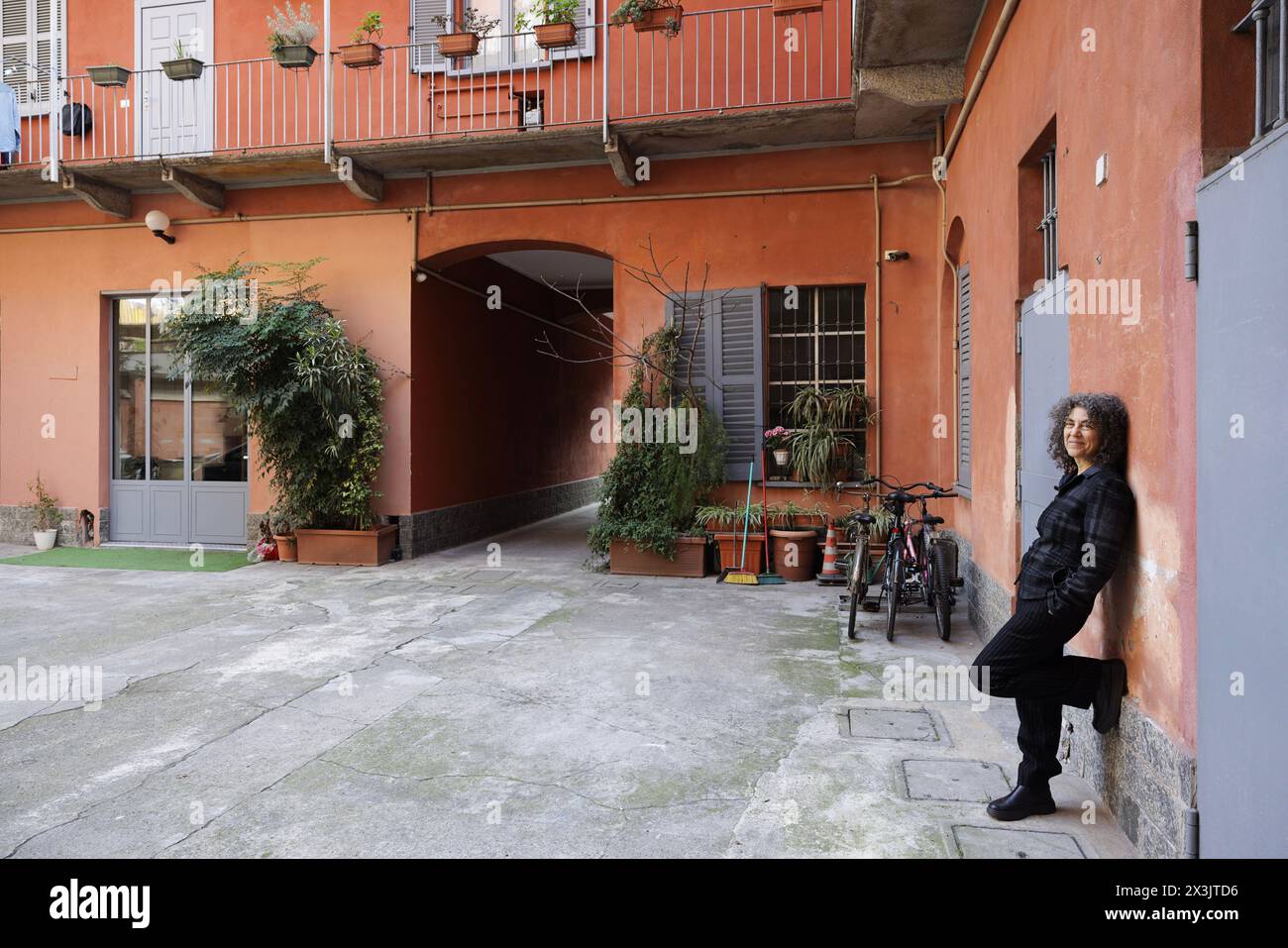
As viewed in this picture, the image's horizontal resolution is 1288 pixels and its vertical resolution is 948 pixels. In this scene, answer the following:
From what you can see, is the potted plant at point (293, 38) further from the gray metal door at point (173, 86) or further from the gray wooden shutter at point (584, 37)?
the gray wooden shutter at point (584, 37)

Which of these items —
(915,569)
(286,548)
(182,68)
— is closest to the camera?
(915,569)

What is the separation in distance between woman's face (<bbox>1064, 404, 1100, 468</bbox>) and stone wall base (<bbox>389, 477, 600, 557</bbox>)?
7505 millimetres

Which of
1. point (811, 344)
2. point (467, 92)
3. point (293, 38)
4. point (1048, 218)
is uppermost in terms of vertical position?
point (293, 38)

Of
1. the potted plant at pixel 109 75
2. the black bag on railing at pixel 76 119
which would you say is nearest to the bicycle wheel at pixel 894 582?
the potted plant at pixel 109 75

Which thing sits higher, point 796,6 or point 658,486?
point 796,6

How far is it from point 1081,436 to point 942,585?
288 centimetres

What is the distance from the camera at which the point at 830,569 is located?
25.4 ft

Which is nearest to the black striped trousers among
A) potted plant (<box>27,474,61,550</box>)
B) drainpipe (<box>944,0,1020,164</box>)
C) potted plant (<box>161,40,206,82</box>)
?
drainpipe (<box>944,0,1020,164</box>)

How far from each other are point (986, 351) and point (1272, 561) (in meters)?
4.01

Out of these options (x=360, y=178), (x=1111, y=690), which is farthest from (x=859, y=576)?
(x=360, y=178)

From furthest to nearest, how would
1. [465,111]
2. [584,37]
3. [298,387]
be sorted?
1. [465,111]
2. [584,37]
3. [298,387]

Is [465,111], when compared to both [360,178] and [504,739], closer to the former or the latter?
[360,178]

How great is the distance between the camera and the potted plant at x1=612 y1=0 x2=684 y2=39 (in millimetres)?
7914

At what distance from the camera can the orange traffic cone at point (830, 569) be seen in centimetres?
772
